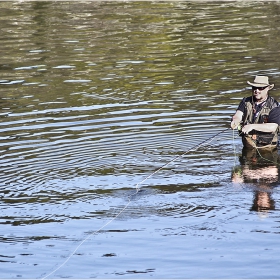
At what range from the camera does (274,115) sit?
12.6 metres

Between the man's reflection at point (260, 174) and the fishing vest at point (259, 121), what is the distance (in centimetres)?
17

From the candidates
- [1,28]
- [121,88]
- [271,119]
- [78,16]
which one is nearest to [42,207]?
[271,119]

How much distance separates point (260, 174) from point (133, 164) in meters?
2.05

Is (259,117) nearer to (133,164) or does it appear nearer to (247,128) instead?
(247,128)

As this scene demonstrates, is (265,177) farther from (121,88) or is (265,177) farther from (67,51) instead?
(67,51)

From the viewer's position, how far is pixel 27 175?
39.2 feet

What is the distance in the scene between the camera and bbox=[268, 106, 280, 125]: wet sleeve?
12.6 m

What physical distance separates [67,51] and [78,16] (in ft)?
27.2

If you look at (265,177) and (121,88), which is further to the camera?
(121,88)

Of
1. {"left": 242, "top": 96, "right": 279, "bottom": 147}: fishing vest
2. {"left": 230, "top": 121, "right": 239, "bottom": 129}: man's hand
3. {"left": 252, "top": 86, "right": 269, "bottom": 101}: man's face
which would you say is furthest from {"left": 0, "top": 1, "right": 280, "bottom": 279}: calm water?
{"left": 252, "top": 86, "right": 269, "bottom": 101}: man's face

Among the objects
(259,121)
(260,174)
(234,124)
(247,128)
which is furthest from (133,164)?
(259,121)

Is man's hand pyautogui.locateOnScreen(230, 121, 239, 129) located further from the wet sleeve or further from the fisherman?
the wet sleeve

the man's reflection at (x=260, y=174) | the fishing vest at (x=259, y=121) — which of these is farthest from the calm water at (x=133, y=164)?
the fishing vest at (x=259, y=121)

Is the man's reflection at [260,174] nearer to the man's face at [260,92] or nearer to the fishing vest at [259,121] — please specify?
the fishing vest at [259,121]
